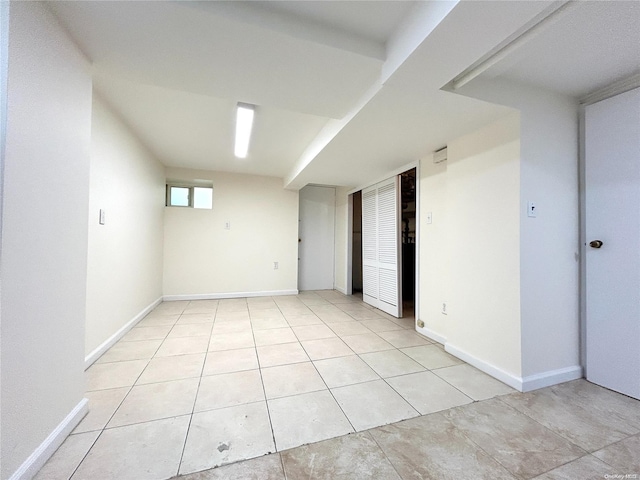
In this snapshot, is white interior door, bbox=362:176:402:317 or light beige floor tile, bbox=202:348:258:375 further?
white interior door, bbox=362:176:402:317

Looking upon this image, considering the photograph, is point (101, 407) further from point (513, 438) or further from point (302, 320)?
point (513, 438)

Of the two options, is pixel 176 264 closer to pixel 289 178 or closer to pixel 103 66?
pixel 289 178

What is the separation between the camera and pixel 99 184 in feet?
7.17

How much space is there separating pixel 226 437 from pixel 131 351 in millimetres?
1635

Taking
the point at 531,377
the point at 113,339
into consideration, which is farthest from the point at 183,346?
the point at 531,377

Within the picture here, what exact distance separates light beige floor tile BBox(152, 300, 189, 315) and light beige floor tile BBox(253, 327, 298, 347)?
5.30ft

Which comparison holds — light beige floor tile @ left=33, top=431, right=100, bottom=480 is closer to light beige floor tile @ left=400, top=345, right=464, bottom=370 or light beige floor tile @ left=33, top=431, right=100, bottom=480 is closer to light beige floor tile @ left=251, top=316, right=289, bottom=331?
light beige floor tile @ left=251, top=316, right=289, bottom=331

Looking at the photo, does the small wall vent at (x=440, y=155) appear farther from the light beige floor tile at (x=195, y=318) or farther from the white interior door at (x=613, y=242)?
the light beige floor tile at (x=195, y=318)

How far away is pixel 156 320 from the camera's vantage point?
323 cm

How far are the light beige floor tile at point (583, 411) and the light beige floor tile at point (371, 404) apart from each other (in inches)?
30.2

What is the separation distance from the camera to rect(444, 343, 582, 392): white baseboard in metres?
1.79

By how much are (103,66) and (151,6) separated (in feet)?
2.38

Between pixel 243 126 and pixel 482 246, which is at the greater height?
pixel 243 126

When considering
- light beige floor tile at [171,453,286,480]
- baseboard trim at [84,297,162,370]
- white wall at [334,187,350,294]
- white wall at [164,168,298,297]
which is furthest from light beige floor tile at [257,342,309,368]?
white wall at [334,187,350,294]
